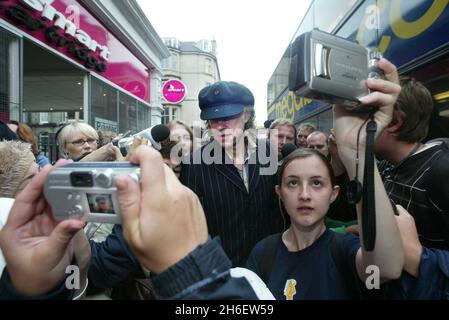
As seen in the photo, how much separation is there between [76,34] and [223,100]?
5856 mm

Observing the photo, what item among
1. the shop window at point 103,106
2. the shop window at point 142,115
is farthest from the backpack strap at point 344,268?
the shop window at point 142,115

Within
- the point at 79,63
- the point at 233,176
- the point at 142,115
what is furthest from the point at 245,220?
the point at 142,115

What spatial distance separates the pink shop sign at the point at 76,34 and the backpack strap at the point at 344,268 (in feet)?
16.8

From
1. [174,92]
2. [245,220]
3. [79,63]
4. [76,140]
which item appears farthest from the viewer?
[174,92]

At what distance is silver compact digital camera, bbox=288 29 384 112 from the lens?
88 centimetres

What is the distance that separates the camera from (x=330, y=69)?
35.2 inches

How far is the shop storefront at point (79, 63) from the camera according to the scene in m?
4.55

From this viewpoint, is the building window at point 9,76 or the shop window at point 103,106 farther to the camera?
the shop window at point 103,106

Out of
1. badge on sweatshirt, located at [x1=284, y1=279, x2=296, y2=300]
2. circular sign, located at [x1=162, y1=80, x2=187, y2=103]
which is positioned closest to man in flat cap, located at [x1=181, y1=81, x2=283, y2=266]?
badge on sweatshirt, located at [x1=284, y1=279, x2=296, y2=300]

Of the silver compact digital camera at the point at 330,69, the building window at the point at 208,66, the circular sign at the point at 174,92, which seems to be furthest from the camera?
the building window at the point at 208,66

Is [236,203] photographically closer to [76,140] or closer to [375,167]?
[375,167]

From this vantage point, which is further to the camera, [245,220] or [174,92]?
[174,92]

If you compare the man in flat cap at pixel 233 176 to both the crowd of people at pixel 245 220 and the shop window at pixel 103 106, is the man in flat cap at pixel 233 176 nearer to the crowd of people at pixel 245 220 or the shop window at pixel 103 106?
the crowd of people at pixel 245 220
